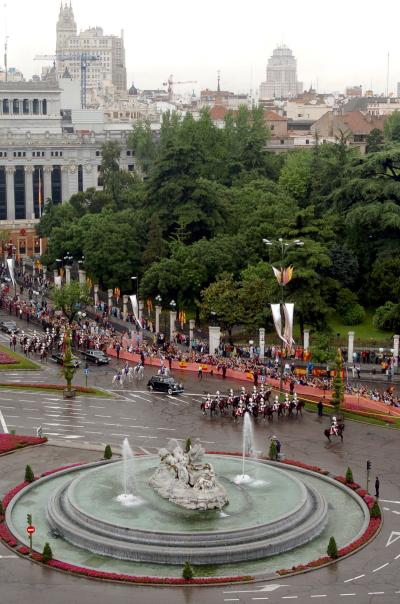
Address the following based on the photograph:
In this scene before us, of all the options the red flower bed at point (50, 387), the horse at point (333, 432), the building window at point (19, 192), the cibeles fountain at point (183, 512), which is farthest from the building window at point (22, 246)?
the cibeles fountain at point (183, 512)

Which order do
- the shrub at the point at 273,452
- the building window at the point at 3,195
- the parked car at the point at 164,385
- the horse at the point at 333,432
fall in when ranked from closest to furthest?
1. the shrub at the point at 273,452
2. the horse at the point at 333,432
3. the parked car at the point at 164,385
4. the building window at the point at 3,195

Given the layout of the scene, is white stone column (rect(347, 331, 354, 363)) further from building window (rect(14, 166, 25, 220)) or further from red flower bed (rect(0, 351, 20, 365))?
building window (rect(14, 166, 25, 220))

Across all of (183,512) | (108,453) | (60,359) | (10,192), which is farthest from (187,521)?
(10,192)

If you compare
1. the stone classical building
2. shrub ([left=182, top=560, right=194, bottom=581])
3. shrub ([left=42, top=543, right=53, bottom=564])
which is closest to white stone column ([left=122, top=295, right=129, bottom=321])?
shrub ([left=42, top=543, right=53, bottom=564])

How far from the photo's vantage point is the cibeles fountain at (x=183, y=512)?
115ft

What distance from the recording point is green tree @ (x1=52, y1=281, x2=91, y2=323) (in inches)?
3123

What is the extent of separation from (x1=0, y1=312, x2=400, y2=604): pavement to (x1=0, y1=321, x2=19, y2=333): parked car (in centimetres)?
1211

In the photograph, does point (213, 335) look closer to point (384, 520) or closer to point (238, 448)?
point (238, 448)

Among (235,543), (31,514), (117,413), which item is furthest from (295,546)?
(117,413)

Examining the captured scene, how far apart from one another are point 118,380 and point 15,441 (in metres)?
15.0

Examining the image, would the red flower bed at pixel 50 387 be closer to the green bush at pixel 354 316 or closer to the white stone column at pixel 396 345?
the white stone column at pixel 396 345

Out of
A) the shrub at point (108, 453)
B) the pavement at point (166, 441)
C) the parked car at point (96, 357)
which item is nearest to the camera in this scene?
the pavement at point (166, 441)

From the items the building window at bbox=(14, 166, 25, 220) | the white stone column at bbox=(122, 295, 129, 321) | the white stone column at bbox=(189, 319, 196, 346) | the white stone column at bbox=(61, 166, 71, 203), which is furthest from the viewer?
the white stone column at bbox=(61, 166, 71, 203)

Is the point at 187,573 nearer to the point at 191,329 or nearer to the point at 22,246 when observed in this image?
the point at 191,329
